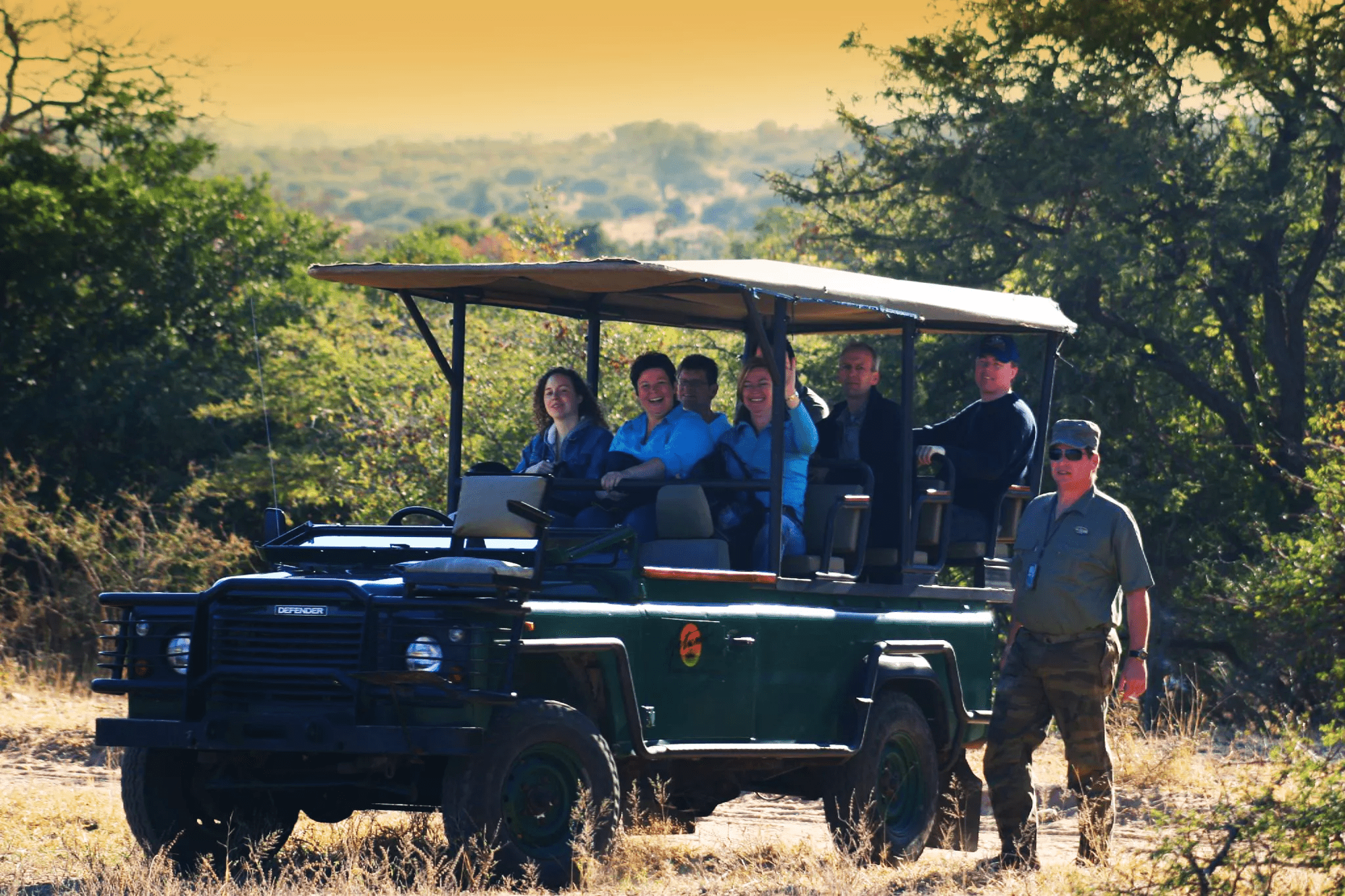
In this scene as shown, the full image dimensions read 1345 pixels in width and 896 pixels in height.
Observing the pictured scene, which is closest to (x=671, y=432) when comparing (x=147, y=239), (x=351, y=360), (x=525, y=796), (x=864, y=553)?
(x=864, y=553)

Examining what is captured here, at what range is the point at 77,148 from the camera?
2208cm

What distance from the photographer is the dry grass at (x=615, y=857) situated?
6805 millimetres

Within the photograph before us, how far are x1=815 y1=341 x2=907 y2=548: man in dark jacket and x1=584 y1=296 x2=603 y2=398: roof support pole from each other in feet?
4.16

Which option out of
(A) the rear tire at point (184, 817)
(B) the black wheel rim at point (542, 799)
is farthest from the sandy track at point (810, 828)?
(A) the rear tire at point (184, 817)

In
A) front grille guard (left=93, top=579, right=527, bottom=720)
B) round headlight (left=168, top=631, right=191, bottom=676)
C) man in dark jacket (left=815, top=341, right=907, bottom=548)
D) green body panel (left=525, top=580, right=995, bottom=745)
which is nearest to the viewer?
front grille guard (left=93, top=579, right=527, bottom=720)

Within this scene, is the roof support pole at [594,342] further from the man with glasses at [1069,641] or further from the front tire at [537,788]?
the front tire at [537,788]

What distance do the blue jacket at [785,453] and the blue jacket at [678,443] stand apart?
11 cm

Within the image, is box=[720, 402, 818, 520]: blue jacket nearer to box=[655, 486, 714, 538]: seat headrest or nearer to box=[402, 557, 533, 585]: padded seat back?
box=[655, 486, 714, 538]: seat headrest

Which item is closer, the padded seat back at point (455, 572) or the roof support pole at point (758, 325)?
the padded seat back at point (455, 572)

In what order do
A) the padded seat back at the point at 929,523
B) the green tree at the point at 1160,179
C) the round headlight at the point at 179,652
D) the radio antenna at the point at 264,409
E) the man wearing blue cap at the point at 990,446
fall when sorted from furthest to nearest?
1. the green tree at the point at 1160,179
2. the radio antenna at the point at 264,409
3. the man wearing blue cap at the point at 990,446
4. the padded seat back at the point at 929,523
5. the round headlight at the point at 179,652

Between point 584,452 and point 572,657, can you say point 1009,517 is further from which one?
point 572,657

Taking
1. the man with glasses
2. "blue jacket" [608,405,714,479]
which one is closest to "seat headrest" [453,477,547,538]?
"blue jacket" [608,405,714,479]

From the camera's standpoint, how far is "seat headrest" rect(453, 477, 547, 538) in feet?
26.1

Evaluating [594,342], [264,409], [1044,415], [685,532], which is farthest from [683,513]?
[264,409]
